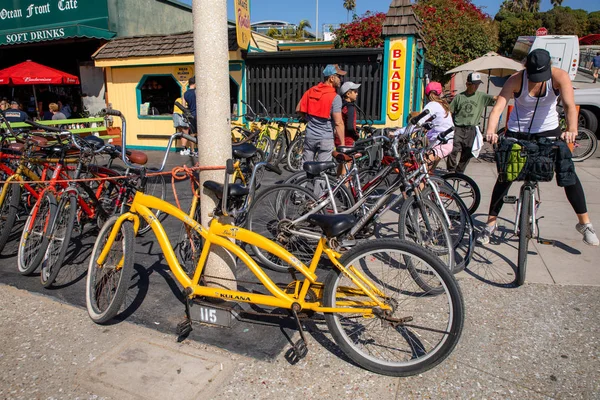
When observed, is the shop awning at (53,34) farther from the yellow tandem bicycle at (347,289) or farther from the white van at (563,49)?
the white van at (563,49)

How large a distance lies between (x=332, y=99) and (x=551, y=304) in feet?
11.5

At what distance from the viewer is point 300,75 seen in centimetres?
1088

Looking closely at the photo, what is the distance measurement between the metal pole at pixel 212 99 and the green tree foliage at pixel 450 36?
41.7 ft

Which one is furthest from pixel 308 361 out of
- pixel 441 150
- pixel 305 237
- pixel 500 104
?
pixel 441 150

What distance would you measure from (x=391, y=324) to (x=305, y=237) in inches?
54.5

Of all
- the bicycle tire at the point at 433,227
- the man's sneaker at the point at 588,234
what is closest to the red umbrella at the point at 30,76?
the bicycle tire at the point at 433,227

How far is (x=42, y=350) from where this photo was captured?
3125mm

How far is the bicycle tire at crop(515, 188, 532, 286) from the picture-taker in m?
3.85

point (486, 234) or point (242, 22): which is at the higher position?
point (242, 22)

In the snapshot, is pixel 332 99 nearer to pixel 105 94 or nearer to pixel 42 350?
pixel 42 350

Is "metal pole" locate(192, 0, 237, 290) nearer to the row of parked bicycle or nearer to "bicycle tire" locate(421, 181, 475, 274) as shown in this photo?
the row of parked bicycle

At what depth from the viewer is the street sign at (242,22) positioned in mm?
10209

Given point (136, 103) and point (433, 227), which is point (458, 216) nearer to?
point (433, 227)

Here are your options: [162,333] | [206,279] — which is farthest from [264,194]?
[162,333]
